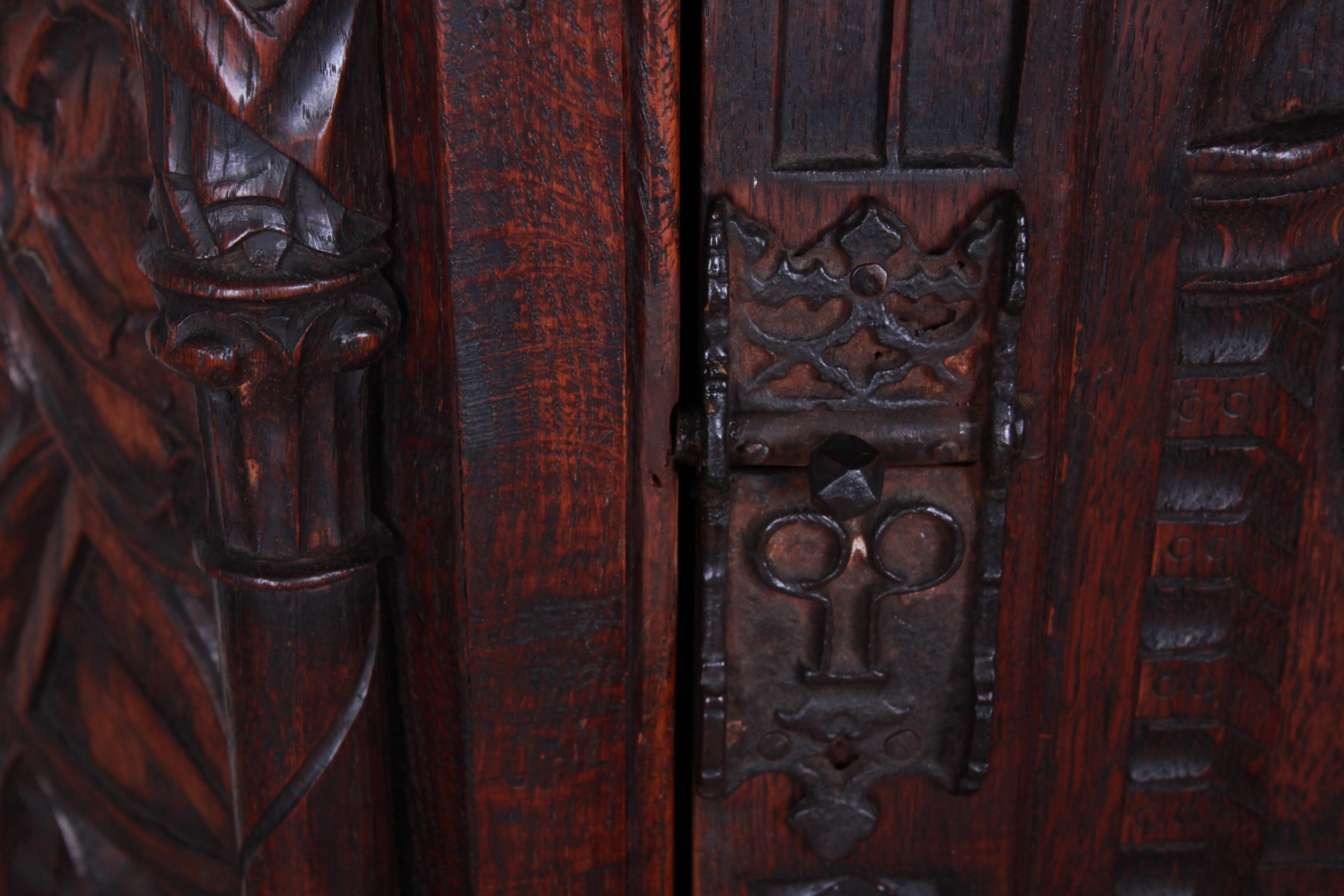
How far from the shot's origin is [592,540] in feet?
2.59

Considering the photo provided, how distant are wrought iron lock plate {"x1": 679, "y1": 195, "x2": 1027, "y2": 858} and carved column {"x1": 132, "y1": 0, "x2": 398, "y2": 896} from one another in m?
0.20

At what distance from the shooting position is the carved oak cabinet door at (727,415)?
0.71 meters

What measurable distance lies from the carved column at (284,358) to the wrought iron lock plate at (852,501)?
0.20 metres

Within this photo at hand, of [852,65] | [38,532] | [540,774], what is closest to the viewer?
[852,65]

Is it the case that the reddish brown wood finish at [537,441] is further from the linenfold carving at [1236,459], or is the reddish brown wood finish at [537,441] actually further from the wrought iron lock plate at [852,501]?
the linenfold carving at [1236,459]

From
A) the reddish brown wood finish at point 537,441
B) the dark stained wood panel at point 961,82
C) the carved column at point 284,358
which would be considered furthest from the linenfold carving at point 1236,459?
the carved column at point 284,358

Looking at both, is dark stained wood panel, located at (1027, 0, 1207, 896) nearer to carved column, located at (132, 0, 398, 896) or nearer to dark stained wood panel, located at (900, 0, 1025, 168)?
dark stained wood panel, located at (900, 0, 1025, 168)

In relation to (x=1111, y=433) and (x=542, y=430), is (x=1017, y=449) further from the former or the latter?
(x=542, y=430)

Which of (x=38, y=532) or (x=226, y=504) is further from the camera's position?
(x=38, y=532)

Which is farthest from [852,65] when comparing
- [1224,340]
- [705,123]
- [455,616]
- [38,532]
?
[38,532]

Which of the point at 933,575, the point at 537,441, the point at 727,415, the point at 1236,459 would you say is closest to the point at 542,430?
the point at 537,441

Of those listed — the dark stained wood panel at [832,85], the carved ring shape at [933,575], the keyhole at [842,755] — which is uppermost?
the dark stained wood panel at [832,85]

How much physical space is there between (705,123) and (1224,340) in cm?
34

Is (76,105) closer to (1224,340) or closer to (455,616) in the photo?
(455,616)
